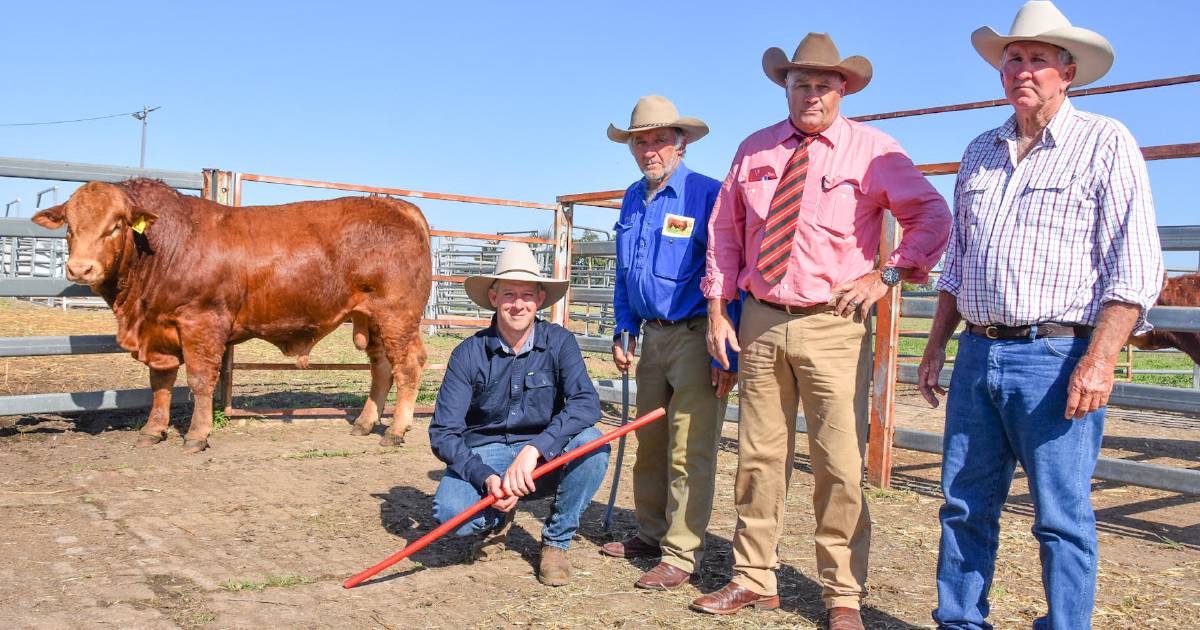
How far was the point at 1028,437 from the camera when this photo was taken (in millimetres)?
2678

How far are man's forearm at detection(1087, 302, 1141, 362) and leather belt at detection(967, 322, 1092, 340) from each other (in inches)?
4.2

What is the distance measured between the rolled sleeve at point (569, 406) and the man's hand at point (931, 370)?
1.28 metres

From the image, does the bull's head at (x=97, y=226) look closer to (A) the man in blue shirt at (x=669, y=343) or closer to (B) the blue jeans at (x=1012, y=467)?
(A) the man in blue shirt at (x=669, y=343)

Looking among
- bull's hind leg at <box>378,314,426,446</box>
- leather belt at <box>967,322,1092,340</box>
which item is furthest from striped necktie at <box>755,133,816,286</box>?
bull's hind leg at <box>378,314,426,446</box>

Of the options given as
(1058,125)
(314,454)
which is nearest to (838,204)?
(1058,125)

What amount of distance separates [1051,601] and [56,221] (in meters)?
6.31

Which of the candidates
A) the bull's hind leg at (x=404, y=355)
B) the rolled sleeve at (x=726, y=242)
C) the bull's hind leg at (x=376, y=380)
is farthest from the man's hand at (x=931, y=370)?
the bull's hind leg at (x=376, y=380)

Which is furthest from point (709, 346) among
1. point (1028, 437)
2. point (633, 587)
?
point (1028, 437)

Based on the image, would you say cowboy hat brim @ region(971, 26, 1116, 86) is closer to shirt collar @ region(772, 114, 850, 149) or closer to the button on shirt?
the button on shirt

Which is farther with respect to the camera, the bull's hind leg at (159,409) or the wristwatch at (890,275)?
the bull's hind leg at (159,409)

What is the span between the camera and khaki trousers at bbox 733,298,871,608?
129 inches

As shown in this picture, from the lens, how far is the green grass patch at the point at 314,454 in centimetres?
608

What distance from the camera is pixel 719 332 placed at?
3.54 meters

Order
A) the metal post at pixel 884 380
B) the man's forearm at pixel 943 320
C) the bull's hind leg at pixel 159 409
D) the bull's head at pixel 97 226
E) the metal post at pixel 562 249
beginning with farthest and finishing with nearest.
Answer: the metal post at pixel 562 249 → the bull's hind leg at pixel 159 409 → the bull's head at pixel 97 226 → the metal post at pixel 884 380 → the man's forearm at pixel 943 320
